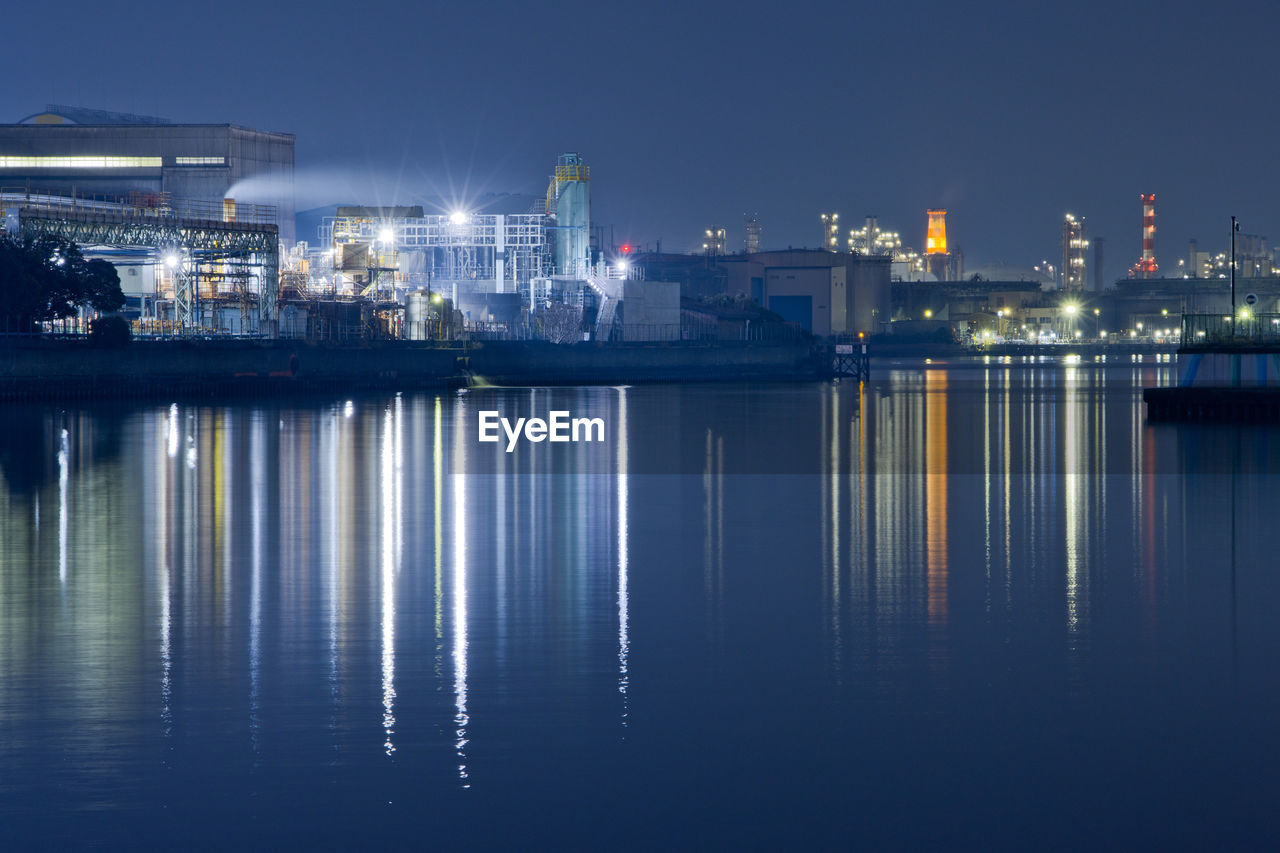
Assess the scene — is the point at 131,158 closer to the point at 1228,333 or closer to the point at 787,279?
the point at 787,279

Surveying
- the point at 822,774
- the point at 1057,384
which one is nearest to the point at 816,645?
the point at 822,774

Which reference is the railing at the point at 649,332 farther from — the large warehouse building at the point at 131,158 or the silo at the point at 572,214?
the large warehouse building at the point at 131,158

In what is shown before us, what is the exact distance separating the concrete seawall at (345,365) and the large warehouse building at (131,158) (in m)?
20.6

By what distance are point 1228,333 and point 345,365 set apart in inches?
1637

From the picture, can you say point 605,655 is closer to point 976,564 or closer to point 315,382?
point 976,564

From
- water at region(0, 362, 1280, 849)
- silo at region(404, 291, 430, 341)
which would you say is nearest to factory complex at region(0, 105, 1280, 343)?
silo at region(404, 291, 430, 341)

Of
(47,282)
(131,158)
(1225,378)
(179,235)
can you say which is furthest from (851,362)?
(47,282)

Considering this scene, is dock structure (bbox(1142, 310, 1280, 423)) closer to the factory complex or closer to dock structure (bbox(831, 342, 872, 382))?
the factory complex

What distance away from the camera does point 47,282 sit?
194 feet

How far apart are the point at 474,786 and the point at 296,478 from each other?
20.1 metres

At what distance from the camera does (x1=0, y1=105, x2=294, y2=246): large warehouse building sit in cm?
9206

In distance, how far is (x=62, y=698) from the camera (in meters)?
10.8

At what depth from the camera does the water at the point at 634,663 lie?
8.59m

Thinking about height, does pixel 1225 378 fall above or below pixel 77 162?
below
